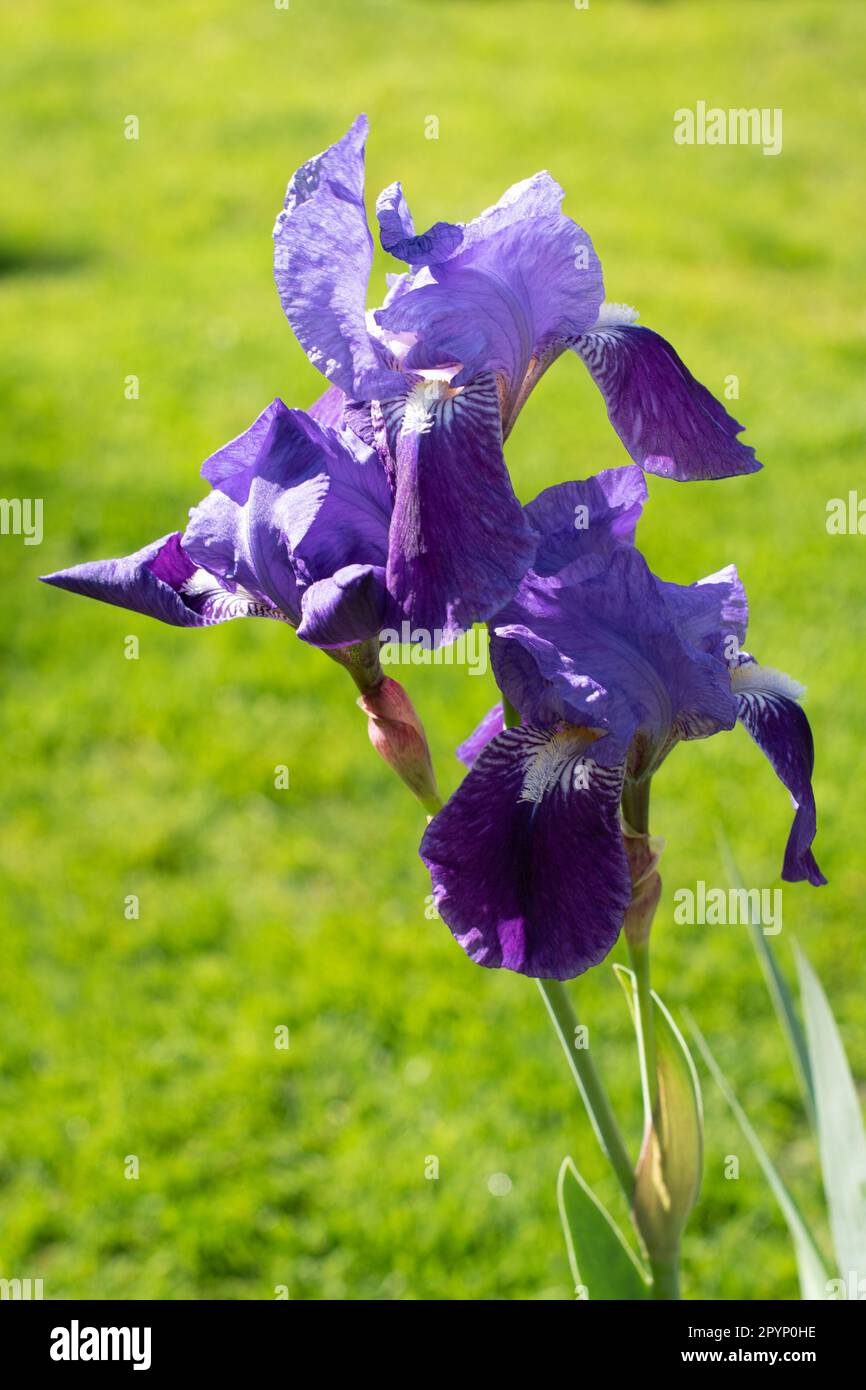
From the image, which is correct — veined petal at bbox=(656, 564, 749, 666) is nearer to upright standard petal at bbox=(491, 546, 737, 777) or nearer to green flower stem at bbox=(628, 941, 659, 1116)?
upright standard petal at bbox=(491, 546, 737, 777)

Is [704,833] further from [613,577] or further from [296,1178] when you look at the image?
[613,577]

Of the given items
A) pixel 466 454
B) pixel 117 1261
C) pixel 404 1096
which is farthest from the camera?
pixel 404 1096

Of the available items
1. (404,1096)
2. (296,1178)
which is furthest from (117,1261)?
(404,1096)

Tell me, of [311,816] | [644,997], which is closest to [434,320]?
[644,997]

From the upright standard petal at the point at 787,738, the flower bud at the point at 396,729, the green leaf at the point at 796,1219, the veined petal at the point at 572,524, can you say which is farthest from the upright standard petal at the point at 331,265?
the green leaf at the point at 796,1219

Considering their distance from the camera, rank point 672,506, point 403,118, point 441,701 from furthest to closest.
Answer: point 403,118
point 672,506
point 441,701

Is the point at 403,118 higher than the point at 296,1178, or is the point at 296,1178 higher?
the point at 403,118

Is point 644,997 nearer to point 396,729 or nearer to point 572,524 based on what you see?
point 396,729

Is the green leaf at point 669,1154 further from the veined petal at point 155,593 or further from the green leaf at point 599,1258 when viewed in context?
the veined petal at point 155,593
